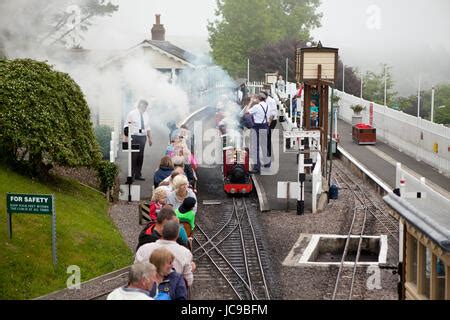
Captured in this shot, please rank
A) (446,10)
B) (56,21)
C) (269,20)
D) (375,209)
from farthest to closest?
(446,10) < (269,20) < (56,21) < (375,209)

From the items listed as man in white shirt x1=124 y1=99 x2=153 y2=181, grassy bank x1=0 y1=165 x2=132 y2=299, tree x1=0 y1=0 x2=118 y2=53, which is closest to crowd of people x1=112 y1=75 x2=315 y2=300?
man in white shirt x1=124 y1=99 x2=153 y2=181

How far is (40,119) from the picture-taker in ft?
56.2

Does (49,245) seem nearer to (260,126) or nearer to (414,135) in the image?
(260,126)

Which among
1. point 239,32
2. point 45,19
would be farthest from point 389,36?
point 45,19

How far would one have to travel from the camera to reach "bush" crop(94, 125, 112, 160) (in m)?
23.4

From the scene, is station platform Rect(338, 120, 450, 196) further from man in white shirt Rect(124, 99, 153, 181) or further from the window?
the window

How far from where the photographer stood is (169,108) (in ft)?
106

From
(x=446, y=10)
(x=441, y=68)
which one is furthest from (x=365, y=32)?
(x=441, y=68)

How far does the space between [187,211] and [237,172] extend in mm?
9093

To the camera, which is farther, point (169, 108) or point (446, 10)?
point (446, 10)

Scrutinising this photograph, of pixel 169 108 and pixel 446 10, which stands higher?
pixel 446 10

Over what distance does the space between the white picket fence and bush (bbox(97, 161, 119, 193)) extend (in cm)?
1030
